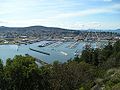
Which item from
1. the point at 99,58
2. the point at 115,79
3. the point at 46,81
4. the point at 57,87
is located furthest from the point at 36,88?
the point at 99,58

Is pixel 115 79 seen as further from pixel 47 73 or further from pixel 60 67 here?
pixel 60 67

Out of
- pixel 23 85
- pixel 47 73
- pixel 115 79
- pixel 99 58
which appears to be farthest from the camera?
pixel 99 58

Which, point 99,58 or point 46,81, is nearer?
point 46,81

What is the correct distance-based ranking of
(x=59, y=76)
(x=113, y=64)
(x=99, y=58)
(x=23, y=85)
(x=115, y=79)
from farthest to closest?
(x=99, y=58), (x=113, y=64), (x=59, y=76), (x=23, y=85), (x=115, y=79)

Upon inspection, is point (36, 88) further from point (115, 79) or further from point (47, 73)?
point (115, 79)

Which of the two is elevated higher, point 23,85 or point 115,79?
point 115,79

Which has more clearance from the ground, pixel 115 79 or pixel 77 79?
pixel 115 79

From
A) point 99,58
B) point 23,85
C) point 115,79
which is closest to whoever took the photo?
point 115,79

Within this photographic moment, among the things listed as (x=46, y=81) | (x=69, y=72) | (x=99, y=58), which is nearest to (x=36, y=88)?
(x=46, y=81)

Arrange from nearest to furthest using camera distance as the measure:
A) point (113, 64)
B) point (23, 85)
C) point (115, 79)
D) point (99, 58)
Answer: point (115, 79), point (23, 85), point (113, 64), point (99, 58)

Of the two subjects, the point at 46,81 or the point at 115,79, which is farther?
the point at 46,81
